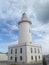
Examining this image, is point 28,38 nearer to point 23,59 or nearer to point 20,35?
point 20,35

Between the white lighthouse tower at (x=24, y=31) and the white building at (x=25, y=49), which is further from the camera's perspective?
the white lighthouse tower at (x=24, y=31)

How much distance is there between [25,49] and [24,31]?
5.42 m

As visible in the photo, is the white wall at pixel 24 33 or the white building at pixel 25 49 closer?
the white building at pixel 25 49

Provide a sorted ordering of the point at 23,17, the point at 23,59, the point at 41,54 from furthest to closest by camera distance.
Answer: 1. the point at 23,17
2. the point at 41,54
3. the point at 23,59

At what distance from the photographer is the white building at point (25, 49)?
30.8 m

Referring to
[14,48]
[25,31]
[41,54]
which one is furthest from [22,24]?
[41,54]

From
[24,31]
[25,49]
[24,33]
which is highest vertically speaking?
[24,31]

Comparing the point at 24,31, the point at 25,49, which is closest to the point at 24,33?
the point at 24,31

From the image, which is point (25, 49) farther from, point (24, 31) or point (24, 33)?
point (24, 31)

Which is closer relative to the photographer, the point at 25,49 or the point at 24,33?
the point at 25,49

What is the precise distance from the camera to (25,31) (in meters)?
34.4

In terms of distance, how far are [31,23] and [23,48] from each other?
334 inches

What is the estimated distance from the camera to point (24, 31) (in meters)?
34.4

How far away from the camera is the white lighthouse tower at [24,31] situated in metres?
33.8
